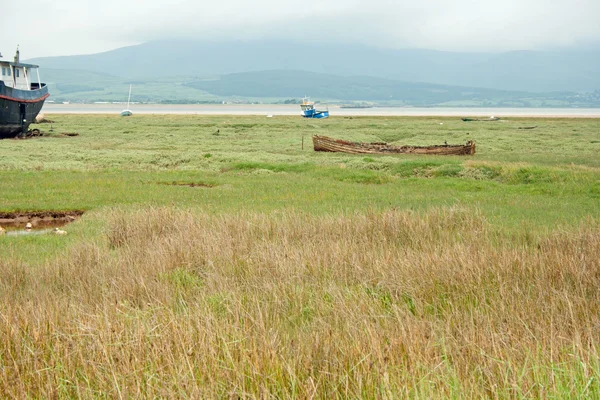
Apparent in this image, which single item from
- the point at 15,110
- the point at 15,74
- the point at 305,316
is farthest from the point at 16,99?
the point at 305,316

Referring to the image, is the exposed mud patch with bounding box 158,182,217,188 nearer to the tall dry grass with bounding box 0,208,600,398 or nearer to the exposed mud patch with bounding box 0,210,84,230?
the exposed mud patch with bounding box 0,210,84,230

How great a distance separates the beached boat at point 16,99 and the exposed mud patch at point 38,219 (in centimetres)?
3545

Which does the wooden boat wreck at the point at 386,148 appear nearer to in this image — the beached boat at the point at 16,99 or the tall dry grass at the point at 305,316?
the tall dry grass at the point at 305,316

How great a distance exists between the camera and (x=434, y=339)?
277 inches

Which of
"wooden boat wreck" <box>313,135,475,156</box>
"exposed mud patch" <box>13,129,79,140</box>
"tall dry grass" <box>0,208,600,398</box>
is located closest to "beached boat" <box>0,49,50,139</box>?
"exposed mud patch" <box>13,129,79,140</box>

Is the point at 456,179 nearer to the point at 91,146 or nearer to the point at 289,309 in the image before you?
the point at 289,309

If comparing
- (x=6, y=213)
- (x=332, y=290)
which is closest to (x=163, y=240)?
(x=332, y=290)

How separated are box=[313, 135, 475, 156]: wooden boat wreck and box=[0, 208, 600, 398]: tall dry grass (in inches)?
1012

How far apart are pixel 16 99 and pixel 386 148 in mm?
32251

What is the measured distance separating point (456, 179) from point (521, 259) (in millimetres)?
16446

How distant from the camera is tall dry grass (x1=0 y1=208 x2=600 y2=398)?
19.7ft

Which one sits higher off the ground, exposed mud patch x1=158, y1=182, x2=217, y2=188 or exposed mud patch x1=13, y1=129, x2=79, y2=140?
exposed mud patch x1=13, y1=129, x2=79, y2=140

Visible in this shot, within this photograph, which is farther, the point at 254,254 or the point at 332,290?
the point at 254,254

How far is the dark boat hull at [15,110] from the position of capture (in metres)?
51.4
